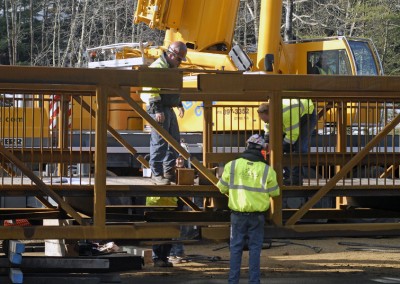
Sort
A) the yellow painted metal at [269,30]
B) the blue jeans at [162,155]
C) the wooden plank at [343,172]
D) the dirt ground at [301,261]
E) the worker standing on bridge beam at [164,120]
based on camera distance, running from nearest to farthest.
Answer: the wooden plank at [343,172]
the worker standing on bridge beam at [164,120]
the blue jeans at [162,155]
the dirt ground at [301,261]
the yellow painted metal at [269,30]

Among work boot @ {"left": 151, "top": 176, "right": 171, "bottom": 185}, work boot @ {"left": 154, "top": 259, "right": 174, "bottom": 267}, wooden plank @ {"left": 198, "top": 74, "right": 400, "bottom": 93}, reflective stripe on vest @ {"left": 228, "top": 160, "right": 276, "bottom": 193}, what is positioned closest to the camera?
wooden plank @ {"left": 198, "top": 74, "right": 400, "bottom": 93}

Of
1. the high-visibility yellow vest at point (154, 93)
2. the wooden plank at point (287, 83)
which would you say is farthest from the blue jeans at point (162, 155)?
the wooden plank at point (287, 83)

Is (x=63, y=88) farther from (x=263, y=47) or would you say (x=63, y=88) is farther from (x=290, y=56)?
(x=290, y=56)

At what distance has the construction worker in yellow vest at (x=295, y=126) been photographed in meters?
11.3

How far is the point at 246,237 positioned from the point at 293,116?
168cm

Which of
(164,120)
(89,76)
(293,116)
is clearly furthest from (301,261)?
(89,76)

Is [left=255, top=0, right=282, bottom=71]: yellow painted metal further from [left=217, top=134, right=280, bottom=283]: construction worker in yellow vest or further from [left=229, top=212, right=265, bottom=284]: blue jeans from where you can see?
[left=229, top=212, right=265, bottom=284]: blue jeans

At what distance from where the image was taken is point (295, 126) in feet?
37.3

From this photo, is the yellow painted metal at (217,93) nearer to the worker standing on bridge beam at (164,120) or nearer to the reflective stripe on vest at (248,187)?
the reflective stripe on vest at (248,187)

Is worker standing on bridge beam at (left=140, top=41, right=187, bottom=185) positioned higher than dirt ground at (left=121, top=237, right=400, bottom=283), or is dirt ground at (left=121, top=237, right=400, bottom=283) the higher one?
worker standing on bridge beam at (left=140, top=41, right=187, bottom=185)

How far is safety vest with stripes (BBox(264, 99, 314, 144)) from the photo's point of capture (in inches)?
448

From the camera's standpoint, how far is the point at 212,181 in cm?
1069

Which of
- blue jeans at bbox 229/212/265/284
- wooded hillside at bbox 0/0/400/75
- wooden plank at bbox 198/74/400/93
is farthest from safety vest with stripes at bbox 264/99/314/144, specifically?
wooded hillside at bbox 0/0/400/75

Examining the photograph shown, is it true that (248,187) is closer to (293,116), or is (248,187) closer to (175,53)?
(293,116)
